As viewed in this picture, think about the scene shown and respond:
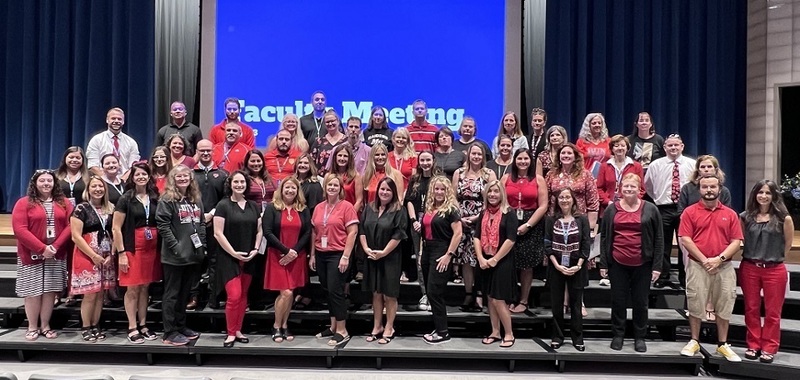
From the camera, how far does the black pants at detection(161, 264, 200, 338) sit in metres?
4.99

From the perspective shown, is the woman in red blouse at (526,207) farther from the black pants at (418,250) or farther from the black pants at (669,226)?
the black pants at (669,226)

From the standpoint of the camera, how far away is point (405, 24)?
8242 millimetres

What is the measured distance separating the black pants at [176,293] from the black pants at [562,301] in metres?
2.85

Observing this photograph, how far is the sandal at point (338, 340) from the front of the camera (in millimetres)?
5120

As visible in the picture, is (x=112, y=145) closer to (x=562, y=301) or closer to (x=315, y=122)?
(x=315, y=122)

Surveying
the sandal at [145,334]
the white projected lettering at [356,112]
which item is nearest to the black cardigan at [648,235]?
the white projected lettering at [356,112]

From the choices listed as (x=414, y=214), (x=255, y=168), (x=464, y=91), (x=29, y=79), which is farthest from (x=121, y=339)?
(x=29, y=79)

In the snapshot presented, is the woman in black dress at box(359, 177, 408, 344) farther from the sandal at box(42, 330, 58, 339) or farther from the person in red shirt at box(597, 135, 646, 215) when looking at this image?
the sandal at box(42, 330, 58, 339)

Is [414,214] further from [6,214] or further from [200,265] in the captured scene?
[6,214]

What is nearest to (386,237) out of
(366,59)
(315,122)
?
(315,122)

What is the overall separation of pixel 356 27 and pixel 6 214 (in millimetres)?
5677

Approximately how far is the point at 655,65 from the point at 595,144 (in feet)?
11.1

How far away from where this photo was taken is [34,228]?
5.01m

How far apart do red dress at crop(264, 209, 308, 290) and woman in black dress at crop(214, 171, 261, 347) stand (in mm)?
152
